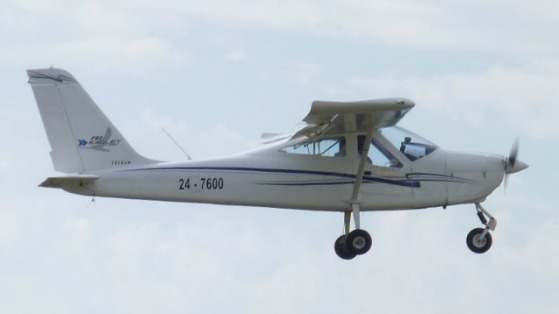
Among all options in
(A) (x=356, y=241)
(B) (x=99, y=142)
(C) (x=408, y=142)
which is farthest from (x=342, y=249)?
(B) (x=99, y=142)

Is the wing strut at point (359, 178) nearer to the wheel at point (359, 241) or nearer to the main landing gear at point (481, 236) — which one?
the wheel at point (359, 241)

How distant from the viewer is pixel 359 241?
196 ft

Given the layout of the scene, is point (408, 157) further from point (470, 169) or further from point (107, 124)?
point (107, 124)

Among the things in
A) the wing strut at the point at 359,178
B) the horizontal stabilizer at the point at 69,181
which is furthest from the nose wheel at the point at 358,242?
the horizontal stabilizer at the point at 69,181

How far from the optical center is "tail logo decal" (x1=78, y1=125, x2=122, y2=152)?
59.4 metres

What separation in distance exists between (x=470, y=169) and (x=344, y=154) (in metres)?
2.26

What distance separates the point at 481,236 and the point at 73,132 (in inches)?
292

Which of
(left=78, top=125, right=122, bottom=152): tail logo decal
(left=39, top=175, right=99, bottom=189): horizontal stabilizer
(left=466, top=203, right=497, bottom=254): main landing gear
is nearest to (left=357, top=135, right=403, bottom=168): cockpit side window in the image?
(left=466, top=203, right=497, bottom=254): main landing gear

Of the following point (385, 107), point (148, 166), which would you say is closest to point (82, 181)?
point (148, 166)

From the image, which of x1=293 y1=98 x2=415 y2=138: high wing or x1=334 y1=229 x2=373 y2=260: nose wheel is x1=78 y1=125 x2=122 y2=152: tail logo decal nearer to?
x1=293 y1=98 x2=415 y2=138: high wing

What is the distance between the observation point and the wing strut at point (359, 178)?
5925cm

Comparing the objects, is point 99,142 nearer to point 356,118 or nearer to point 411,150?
point 356,118

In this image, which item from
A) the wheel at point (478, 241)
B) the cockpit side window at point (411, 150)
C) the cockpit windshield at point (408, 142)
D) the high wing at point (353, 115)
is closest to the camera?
the high wing at point (353, 115)

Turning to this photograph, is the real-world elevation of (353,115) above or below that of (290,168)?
above
